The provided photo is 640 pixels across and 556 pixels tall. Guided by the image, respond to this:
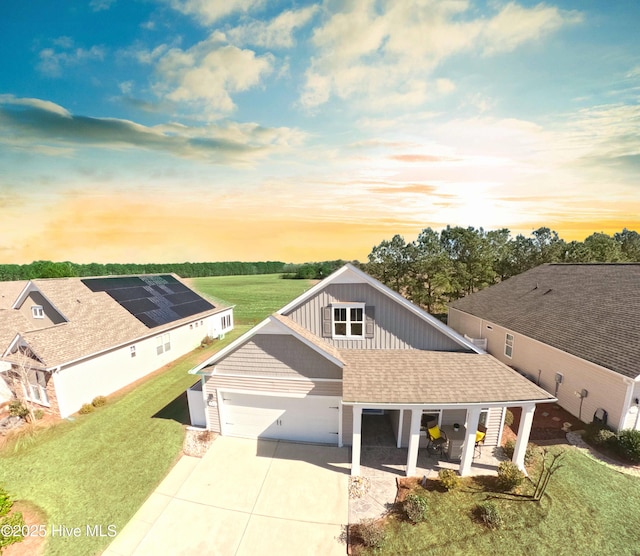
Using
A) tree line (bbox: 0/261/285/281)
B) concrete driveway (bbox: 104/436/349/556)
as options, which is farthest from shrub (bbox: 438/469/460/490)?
tree line (bbox: 0/261/285/281)

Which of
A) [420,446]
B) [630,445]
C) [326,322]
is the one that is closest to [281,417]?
[326,322]

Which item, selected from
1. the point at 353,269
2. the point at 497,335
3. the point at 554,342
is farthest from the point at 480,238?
the point at 353,269

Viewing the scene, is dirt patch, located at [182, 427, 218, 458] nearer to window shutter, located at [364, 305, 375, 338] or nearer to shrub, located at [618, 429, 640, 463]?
window shutter, located at [364, 305, 375, 338]

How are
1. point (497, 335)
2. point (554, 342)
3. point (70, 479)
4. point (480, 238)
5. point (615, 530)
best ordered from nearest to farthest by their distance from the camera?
point (615, 530), point (70, 479), point (554, 342), point (497, 335), point (480, 238)

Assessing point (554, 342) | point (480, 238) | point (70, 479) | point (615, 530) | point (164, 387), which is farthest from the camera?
point (480, 238)

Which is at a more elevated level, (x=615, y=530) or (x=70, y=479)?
(x=615, y=530)

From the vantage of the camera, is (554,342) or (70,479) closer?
(70,479)

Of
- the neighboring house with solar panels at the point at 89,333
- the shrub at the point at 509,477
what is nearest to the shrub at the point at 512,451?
the shrub at the point at 509,477

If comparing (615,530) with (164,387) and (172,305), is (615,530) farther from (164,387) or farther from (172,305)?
(172,305)
